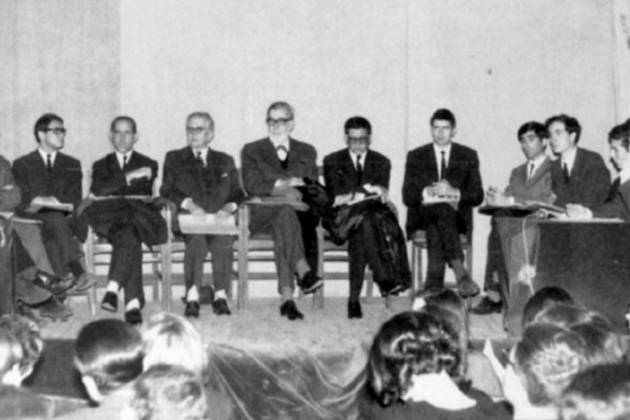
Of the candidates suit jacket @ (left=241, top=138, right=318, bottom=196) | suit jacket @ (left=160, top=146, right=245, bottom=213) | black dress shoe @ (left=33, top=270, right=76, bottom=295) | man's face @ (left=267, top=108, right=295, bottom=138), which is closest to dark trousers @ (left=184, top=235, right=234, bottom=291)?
suit jacket @ (left=160, top=146, right=245, bottom=213)

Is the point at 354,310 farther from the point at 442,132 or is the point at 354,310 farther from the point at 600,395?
the point at 600,395

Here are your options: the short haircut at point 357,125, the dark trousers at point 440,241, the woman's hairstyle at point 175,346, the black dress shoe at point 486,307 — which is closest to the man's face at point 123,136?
the short haircut at point 357,125

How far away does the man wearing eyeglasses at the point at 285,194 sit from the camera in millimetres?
6398

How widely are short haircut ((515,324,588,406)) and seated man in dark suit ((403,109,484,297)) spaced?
4.12 meters

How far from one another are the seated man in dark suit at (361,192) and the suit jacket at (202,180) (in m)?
0.66

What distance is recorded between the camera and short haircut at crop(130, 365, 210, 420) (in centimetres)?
201

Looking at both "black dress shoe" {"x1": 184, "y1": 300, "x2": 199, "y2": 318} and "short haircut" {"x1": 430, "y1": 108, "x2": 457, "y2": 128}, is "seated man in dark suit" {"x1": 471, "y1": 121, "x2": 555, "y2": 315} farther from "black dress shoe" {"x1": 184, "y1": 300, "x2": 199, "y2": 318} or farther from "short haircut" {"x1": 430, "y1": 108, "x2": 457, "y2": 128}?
"black dress shoe" {"x1": 184, "y1": 300, "x2": 199, "y2": 318}

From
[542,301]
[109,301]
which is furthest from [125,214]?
[542,301]

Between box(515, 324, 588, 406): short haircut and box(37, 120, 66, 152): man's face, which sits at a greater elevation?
box(37, 120, 66, 152): man's face

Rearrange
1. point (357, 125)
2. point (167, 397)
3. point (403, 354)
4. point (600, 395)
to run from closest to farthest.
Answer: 1. point (600, 395)
2. point (167, 397)
3. point (403, 354)
4. point (357, 125)

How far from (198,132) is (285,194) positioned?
0.80m

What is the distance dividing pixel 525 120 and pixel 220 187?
253 cm

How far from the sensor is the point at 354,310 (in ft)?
20.7

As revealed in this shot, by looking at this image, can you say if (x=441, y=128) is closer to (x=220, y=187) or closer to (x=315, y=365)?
(x=220, y=187)
